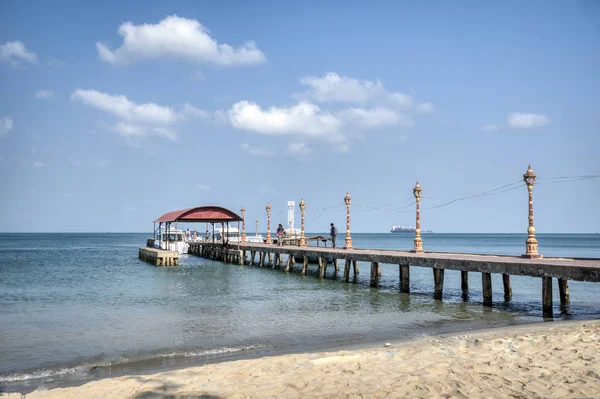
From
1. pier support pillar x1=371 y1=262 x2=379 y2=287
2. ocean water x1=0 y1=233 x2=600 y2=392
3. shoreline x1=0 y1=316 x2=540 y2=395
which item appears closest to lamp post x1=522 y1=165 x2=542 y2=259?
ocean water x1=0 y1=233 x2=600 y2=392

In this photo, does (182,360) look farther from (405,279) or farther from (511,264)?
(405,279)

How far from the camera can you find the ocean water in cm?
1051

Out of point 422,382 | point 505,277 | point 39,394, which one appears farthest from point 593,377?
point 505,277

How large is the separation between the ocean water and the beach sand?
179 cm

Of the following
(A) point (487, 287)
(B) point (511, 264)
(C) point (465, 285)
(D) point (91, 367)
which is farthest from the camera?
(C) point (465, 285)

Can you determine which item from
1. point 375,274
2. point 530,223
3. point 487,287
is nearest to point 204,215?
point 375,274

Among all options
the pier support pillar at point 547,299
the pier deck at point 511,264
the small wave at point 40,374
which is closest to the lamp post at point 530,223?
the pier deck at point 511,264

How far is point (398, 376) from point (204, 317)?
29.2 ft

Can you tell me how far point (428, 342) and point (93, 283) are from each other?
20.2 meters

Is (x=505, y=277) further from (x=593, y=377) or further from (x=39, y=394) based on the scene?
(x=39, y=394)

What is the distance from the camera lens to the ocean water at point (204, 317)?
10.5 meters

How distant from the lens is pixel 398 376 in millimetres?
7660

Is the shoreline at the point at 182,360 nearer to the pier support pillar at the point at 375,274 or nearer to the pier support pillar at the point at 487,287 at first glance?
the pier support pillar at the point at 487,287

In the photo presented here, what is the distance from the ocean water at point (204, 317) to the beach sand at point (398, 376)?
70.6 inches
